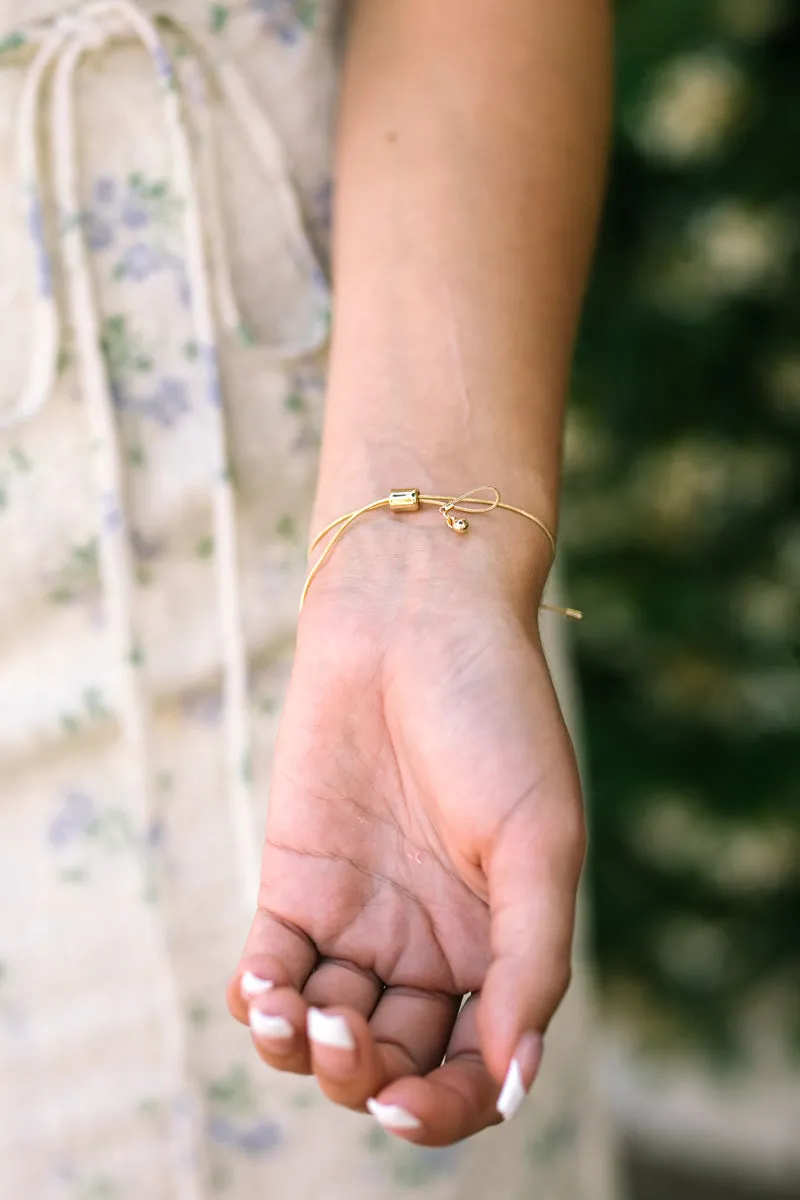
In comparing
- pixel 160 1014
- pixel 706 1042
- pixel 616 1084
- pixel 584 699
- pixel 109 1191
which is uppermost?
pixel 160 1014

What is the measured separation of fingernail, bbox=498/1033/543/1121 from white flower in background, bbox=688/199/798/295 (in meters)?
1.41

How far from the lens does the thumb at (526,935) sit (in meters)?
0.53

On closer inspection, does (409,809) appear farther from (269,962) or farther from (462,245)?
(462,245)

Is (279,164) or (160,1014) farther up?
(279,164)

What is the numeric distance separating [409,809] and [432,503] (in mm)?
182

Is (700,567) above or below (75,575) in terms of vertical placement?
below

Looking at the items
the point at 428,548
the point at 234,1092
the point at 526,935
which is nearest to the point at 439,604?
the point at 428,548

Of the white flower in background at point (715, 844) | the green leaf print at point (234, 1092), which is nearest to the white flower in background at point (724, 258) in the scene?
the white flower in background at point (715, 844)

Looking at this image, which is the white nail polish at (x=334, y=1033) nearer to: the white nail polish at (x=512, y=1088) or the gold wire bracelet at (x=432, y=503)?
the white nail polish at (x=512, y=1088)

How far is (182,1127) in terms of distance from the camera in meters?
0.88

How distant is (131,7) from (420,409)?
339 millimetres

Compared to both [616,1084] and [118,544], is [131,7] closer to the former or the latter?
[118,544]

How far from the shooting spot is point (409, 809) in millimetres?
641

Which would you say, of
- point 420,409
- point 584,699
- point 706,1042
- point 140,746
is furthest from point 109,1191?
point 706,1042
